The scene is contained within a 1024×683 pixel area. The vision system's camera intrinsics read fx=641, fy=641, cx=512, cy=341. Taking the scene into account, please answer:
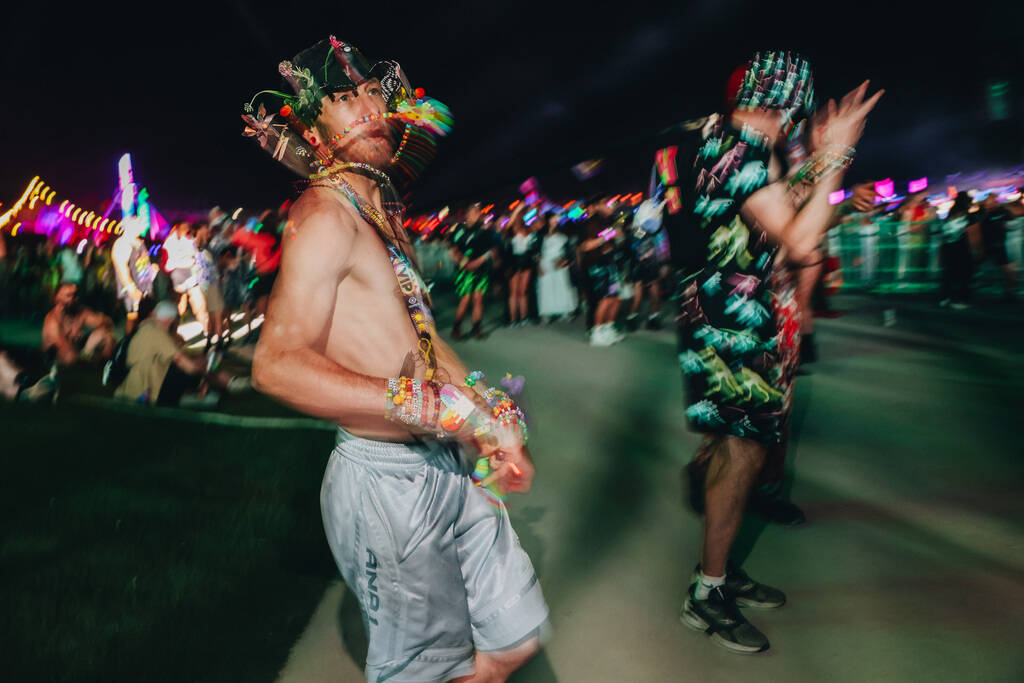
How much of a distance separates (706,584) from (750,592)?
29 cm

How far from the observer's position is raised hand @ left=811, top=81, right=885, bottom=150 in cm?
238

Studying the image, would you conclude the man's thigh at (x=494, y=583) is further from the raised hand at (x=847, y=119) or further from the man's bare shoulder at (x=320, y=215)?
the raised hand at (x=847, y=119)

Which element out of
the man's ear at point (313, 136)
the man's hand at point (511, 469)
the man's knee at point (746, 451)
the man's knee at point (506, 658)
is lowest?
the man's knee at point (506, 658)

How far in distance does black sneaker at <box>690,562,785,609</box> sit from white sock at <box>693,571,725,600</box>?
11cm

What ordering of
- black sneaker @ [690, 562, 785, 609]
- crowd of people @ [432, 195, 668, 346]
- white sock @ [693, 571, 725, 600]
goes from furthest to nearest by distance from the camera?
crowd of people @ [432, 195, 668, 346], black sneaker @ [690, 562, 785, 609], white sock @ [693, 571, 725, 600]

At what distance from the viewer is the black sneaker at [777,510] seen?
11.0 feet

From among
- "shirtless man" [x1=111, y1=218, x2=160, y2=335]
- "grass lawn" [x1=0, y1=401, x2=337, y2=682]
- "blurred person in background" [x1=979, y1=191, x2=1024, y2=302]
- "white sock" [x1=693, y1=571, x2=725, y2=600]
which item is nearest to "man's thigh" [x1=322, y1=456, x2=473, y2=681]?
"grass lawn" [x1=0, y1=401, x2=337, y2=682]

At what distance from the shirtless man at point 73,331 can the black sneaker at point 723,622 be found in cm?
772

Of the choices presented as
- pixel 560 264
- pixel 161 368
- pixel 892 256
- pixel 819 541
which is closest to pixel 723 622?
pixel 819 541

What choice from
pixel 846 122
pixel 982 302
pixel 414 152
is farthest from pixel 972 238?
pixel 414 152

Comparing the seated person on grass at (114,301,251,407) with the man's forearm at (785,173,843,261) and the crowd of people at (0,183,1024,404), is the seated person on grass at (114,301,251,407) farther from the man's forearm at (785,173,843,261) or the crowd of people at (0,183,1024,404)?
the man's forearm at (785,173,843,261)

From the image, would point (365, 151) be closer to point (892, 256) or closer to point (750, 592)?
point (750, 592)

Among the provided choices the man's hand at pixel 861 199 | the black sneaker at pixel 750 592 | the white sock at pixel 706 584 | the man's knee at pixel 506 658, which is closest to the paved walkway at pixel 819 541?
the black sneaker at pixel 750 592

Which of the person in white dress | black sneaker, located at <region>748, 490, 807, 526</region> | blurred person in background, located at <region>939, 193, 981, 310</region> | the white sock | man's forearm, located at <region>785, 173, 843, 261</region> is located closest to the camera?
man's forearm, located at <region>785, 173, 843, 261</region>
